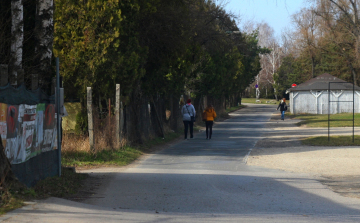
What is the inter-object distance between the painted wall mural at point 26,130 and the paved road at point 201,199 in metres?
1.11

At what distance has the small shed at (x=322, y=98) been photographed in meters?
49.9

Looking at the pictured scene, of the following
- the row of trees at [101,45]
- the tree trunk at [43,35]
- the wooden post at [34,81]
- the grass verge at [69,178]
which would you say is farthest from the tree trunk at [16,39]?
the grass verge at [69,178]

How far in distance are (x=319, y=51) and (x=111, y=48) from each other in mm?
57421

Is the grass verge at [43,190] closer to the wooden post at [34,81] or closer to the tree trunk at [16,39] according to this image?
the wooden post at [34,81]

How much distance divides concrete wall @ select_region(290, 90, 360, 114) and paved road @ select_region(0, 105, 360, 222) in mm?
38960

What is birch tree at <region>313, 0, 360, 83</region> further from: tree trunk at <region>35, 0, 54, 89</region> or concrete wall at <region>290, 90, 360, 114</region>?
tree trunk at <region>35, 0, 54, 89</region>

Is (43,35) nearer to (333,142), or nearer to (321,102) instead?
(333,142)

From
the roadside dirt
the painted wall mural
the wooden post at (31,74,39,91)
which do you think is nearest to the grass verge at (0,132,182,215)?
the painted wall mural

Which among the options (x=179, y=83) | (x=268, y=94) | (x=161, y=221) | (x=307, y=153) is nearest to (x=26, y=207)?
(x=161, y=221)

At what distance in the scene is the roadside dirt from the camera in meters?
11.1

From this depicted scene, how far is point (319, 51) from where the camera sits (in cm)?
6844

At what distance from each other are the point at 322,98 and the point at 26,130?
46165 millimetres

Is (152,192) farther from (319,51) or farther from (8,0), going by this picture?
(319,51)

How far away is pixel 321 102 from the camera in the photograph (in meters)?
51.2
